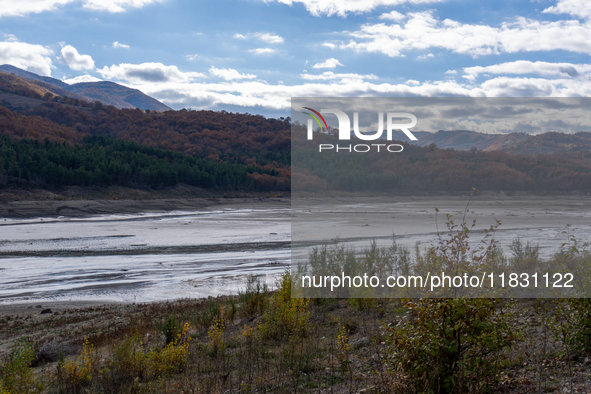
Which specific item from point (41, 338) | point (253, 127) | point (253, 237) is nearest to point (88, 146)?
point (253, 127)

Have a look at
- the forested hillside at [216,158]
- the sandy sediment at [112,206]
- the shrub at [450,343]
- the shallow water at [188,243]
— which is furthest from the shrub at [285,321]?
the sandy sediment at [112,206]

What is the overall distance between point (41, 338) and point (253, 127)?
89.1 metres

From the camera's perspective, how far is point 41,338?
876 cm

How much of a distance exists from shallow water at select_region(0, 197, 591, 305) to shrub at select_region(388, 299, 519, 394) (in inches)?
166

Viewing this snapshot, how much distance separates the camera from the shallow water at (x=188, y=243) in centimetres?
1391

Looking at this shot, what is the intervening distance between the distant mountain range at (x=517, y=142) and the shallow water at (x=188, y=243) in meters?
1.53

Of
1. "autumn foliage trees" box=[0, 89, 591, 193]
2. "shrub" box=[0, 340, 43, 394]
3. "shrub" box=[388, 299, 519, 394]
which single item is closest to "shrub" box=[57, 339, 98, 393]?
"shrub" box=[0, 340, 43, 394]

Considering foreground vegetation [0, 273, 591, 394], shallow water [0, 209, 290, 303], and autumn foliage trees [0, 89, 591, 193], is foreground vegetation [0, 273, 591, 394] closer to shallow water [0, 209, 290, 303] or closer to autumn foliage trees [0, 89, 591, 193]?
autumn foliage trees [0, 89, 591, 193]

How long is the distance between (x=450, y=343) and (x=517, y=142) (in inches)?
399

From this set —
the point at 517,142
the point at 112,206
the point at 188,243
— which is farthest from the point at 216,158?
the point at 517,142

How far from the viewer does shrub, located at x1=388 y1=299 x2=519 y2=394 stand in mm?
3602

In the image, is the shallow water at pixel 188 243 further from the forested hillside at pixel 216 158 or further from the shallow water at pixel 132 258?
the forested hillside at pixel 216 158

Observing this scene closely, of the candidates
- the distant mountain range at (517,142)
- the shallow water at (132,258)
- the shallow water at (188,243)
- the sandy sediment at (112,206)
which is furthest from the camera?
the sandy sediment at (112,206)

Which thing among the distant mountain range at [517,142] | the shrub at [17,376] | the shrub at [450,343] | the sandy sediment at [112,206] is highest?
the distant mountain range at [517,142]
